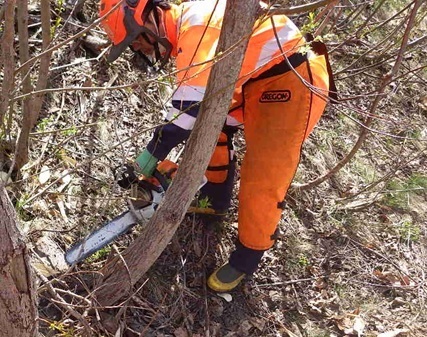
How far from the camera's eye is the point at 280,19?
321cm

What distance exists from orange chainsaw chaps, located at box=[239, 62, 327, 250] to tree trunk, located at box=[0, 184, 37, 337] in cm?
172

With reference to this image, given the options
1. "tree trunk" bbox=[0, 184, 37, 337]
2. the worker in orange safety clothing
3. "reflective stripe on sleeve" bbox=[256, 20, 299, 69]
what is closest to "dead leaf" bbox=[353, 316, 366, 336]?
the worker in orange safety clothing

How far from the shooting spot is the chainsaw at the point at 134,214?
3.29 m

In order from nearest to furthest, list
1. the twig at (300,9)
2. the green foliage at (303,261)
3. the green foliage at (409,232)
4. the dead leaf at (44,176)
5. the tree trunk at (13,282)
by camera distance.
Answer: the tree trunk at (13,282)
the twig at (300,9)
the dead leaf at (44,176)
the green foliage at (303,261)
the green foliage at (409,232)

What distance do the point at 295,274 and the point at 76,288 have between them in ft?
4.87

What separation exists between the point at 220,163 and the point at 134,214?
2.56 feet

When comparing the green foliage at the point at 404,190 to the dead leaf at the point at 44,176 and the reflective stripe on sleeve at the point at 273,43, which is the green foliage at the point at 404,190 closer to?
the reflective stripe on sleeve at the point at 273,43

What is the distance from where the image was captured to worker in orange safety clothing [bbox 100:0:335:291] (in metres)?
3.02

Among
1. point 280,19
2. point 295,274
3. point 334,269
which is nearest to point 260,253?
point 295,274

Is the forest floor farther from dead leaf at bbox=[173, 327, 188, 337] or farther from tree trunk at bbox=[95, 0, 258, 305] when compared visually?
tree trunk at bbox=[95, 0, 258, 305]

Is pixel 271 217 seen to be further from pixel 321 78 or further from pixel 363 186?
pixel 363 186

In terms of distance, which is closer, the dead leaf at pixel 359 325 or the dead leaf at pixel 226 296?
the dead leaf at pixel 226 296

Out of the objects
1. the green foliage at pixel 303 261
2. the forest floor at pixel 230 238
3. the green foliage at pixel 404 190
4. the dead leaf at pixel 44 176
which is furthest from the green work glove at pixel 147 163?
the green foliage at pixel 404 190

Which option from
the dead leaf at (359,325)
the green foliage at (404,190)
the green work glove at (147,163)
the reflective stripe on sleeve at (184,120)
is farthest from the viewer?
the green foliage at (404,190)
